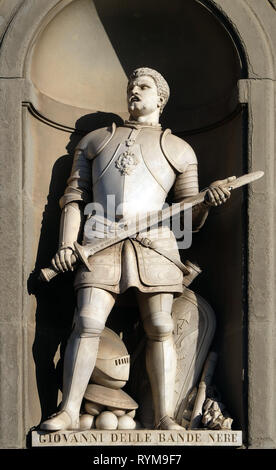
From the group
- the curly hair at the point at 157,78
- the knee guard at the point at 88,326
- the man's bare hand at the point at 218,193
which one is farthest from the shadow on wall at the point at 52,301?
the man's bare hand at the point at 218,193

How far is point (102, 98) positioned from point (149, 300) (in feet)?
6.68

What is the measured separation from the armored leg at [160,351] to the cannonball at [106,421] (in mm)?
322

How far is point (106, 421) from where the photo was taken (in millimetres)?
12273

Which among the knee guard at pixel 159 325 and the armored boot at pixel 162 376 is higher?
the knee guard at pixel 159 325

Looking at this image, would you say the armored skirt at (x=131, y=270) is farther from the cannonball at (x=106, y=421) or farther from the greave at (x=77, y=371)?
the cannonball at (x=106, y=421)

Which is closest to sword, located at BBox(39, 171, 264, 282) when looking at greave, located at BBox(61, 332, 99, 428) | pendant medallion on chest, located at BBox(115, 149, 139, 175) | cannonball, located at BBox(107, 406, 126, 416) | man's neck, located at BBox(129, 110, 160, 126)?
pendant medallion on chest, located at BBox(115, 149, 139, 175)

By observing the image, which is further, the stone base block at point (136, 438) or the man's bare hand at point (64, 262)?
the man's bare hand at point (64, 262)

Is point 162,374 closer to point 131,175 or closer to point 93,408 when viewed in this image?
point 93,408

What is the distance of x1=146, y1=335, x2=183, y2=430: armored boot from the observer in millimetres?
12320

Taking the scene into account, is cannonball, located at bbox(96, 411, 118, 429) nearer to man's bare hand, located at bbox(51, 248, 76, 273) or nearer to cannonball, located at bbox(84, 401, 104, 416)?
cannonball, located at bbox(84, 401, 104, 416)

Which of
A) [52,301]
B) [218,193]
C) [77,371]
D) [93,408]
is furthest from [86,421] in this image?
[218,193]

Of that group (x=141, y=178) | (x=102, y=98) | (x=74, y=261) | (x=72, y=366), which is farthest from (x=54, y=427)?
(x=102, y=98)

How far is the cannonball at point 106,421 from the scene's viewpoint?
12.3 metres

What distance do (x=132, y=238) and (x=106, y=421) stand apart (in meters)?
1.42
